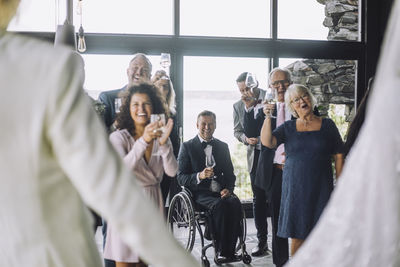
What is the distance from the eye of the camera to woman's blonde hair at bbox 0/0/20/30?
888mm

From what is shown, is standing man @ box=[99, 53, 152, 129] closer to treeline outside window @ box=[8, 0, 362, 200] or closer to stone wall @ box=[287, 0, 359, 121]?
treeline outside window @ box=[8, 0, 362, 200]

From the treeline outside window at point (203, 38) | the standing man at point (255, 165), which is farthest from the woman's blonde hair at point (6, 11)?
the treeline outside window at point (203, 38)

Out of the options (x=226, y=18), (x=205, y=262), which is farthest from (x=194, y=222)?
(x=226, y=18)

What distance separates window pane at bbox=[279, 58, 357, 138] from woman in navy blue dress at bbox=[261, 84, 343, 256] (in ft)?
8.48

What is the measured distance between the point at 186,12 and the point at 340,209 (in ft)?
15.9

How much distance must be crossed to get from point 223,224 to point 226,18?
8.94 ft

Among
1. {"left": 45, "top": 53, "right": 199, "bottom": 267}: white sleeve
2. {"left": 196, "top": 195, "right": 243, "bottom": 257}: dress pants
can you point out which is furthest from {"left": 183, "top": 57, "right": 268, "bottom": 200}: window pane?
{"left": 45, "top": 53, "right": 199, "bottom": 267}: white sleeve

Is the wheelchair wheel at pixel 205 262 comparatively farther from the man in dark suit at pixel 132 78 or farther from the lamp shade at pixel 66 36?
the lamp shade at pixel 66 36

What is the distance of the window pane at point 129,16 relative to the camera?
5.78 m

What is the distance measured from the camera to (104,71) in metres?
5.77

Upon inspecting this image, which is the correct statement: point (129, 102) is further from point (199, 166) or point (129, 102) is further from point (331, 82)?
point (331, 82)

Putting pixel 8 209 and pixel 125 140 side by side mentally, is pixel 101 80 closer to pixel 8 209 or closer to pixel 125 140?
pixel 125 140

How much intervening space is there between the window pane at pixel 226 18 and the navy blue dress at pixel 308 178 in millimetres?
2627

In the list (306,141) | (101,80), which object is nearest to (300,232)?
(306,141)
